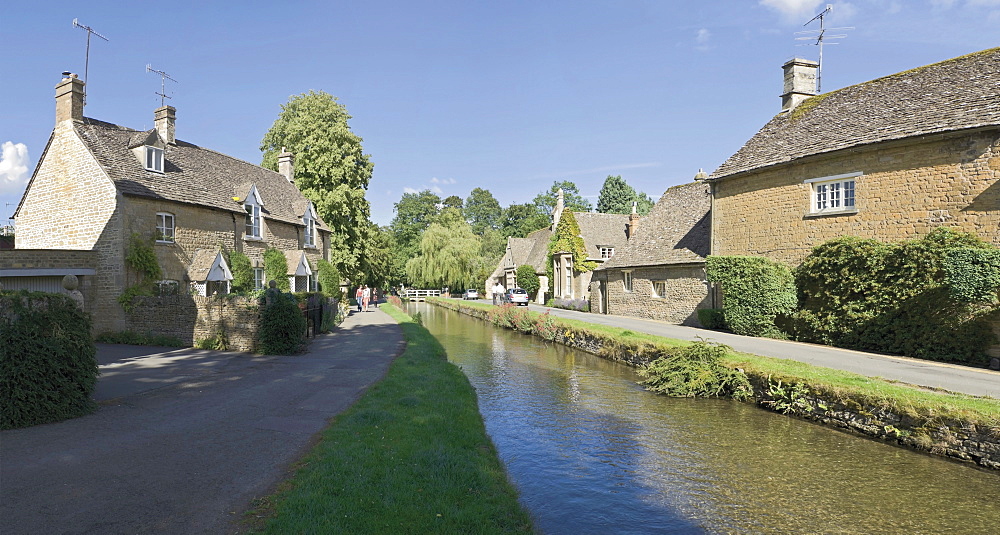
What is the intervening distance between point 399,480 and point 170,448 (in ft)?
11.0

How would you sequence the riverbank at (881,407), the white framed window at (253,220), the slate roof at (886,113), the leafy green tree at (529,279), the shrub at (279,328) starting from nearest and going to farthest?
1. the riverbank at (881,407)
2. the shrub at (279,328)
3. the slate roof at (886,113)
4. the white framed window at (253,220)
5. the leafy green tree at (529,279)

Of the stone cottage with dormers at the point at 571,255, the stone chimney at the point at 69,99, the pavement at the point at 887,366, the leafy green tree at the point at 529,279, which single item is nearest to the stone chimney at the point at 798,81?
the pavement at the point at 887,366

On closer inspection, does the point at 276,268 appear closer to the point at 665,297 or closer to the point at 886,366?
the point at 665,297

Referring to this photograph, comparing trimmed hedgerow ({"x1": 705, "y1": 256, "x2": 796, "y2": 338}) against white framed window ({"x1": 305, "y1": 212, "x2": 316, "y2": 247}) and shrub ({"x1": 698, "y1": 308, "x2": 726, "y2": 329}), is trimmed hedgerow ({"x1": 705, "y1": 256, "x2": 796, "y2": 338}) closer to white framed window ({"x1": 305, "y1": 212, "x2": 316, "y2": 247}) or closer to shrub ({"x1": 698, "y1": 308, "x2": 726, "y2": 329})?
Result: shrub ({"x1": 698, "y1": 308, "x2": 726, "y2": 329})

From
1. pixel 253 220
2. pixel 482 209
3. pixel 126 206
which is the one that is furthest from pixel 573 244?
pixel 482 209

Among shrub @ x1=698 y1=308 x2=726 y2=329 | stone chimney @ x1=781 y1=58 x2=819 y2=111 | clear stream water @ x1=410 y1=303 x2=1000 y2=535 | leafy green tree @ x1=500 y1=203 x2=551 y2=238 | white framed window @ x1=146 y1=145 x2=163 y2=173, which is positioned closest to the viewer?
clear stream water @ x1=410 y1=303 x2=1000 y2=535

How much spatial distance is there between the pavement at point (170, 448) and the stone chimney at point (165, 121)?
16.0 metres

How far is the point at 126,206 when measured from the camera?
18375 mm

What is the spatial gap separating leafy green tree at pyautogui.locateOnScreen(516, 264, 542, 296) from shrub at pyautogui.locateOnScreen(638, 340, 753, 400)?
37.5 m

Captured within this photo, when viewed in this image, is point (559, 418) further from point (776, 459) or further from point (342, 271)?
point (342, 271)

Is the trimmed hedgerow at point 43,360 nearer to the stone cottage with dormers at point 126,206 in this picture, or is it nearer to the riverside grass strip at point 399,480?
the riverside grass strip at point 399,480

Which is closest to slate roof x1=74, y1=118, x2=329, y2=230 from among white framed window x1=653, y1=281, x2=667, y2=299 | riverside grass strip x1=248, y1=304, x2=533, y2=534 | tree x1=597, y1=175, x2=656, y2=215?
riverside grass strip x1=248, y1=304, x2=533, y2=534

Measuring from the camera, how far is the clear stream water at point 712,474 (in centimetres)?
625

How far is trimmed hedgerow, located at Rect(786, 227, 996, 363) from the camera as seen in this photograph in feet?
43.9
